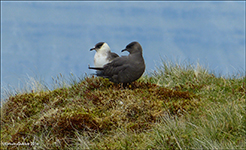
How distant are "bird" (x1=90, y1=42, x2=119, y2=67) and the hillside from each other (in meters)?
0.58

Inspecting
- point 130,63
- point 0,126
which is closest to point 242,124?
point 130,63

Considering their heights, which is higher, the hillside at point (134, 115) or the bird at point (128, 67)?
the bird at point (128, 67)

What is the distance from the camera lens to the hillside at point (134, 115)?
19.5 feet

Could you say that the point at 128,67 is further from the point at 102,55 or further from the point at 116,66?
the point at 102,55

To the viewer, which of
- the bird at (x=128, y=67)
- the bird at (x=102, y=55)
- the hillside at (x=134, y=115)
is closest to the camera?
the hillside at (x=134, y=115)

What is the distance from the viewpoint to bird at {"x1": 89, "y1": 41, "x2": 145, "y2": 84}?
8.56 meters

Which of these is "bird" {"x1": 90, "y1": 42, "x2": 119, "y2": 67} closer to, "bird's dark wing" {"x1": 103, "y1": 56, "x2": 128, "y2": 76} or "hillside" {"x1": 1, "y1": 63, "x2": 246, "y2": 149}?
"hillside" {"x1": 1, "y1": 63, "x2": 246, "y2": 149}

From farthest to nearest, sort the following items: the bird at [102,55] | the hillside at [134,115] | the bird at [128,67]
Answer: the bird at [102,55] → the bird at [128,67] → the hillside at [134,115]

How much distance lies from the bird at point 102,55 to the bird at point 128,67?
0.63 metres

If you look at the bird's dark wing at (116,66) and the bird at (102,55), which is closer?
the bird's dark wing at (116,66)

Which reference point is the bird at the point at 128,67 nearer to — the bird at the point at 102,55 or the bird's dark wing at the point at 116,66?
the bird's dark wing at the point at 116,66

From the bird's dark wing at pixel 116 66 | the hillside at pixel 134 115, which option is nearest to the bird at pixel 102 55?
the hillside at pixel 134 115

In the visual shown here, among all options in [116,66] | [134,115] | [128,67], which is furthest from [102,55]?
[134,115]

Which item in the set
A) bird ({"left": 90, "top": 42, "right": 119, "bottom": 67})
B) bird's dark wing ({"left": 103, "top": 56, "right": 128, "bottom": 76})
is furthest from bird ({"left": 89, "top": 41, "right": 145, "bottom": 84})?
bird ({"left": 90, "top": 42, "right": 119, "bottom": 67})
